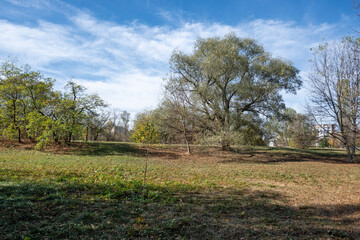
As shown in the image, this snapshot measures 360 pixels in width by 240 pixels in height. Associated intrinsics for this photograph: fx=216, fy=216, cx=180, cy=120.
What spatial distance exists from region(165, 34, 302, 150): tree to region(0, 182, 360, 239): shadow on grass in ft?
46.0

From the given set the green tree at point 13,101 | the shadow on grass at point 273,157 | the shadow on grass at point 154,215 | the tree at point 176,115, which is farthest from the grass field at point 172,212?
the green tree at point 13,101

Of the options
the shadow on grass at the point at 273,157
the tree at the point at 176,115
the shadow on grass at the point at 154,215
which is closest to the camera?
the shadow on grass at the point at 154,215

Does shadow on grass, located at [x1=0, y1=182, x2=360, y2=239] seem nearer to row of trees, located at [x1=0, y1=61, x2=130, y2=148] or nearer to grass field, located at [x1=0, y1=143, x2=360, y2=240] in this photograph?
grass field, located at [x1=0, y1=143, x2=360, y2=240]

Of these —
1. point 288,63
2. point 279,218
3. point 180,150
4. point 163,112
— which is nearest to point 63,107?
point 163,112

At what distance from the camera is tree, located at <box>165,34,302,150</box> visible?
2119 centimetres

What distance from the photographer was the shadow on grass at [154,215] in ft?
14.1

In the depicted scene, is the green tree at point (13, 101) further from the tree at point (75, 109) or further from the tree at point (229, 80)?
the tree at point (229, 80)

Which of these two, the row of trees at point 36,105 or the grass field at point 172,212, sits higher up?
the row of trees at point 36,105

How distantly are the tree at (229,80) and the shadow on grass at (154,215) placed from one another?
14.0 meters

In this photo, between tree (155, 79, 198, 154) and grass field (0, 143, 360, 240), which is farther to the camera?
tree (155, 79, 198, 154)

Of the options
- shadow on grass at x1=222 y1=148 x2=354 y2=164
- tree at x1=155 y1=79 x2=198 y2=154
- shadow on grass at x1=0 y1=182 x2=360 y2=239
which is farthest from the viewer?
tree at x1=155 y1=79 x2=198 y2=154

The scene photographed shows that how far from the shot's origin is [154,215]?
17.0 ft

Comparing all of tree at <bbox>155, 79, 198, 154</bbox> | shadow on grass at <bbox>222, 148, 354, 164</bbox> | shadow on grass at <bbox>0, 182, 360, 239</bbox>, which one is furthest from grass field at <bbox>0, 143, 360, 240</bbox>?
tree at <bbox>155, 79, 198, 154</bbox>

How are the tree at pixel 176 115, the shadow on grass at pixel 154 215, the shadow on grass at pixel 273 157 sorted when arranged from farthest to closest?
1. the tree at pixel 176 115
2. the shadow on grass at pixel 273 157
3. the shadow on grass at pixel 154 215
